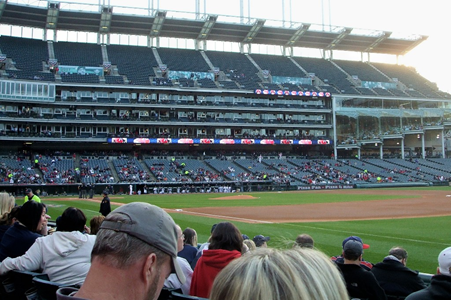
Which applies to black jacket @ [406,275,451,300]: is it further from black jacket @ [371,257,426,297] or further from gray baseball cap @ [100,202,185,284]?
gray baseball cap @ [100,202,185,284]

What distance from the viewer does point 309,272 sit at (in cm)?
168

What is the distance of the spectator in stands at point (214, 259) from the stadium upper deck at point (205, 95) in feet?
218

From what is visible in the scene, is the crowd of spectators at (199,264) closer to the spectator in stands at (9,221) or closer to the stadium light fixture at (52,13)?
the spectator in stands at (9,221)

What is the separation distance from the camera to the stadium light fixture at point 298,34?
85188 mm

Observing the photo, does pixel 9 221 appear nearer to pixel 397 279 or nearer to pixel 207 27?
pixel 397 279

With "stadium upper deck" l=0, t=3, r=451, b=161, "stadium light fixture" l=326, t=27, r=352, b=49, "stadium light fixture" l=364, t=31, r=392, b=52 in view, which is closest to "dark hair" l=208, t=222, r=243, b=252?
"stadium upper deck" l=0, t=3, r=451, b=161

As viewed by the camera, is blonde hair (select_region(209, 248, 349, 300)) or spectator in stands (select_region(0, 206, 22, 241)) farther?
spectator in stands (select_region(0, 206, 22, 241))

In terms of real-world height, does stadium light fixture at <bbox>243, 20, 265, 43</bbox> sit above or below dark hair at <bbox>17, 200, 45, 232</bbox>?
above

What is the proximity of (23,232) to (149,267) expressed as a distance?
484cm

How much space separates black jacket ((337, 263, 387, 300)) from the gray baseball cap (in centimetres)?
390

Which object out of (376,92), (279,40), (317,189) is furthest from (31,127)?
(376,92)

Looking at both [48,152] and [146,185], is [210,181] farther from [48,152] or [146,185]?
[48,152]

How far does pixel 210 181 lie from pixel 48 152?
2811cm

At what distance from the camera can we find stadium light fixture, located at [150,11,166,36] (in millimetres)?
76938
